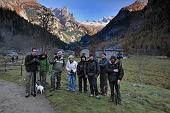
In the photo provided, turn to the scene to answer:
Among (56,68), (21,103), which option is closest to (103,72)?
(56,68)

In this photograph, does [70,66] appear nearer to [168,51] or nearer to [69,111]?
[69,111]

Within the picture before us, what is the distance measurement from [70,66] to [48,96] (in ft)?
7.50

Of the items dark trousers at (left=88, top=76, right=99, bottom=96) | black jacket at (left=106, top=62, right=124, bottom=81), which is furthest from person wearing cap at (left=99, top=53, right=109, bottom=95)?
black jacket at (left=106, top=62, right=124, bottom=81)

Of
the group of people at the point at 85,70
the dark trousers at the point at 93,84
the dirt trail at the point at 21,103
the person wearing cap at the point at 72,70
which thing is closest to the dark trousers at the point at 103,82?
the group of people at the point at 85,70

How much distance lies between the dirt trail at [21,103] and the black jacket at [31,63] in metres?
1.46

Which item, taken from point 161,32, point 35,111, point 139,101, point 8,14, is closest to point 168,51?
point 161,32

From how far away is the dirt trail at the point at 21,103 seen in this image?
1539 centimetres

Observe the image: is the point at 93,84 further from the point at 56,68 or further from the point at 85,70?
the point at 56,68

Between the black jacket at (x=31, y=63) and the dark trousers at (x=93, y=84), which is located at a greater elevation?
the black jacket at (x=31, y=63)

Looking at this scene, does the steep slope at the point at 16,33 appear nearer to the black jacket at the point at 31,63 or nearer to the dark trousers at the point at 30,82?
the dark trousers at the point at 30,82

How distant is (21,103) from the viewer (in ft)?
55.3

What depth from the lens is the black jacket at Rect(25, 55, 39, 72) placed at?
18266 millimetres

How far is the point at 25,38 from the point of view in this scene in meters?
162

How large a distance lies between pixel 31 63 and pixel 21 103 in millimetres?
2415
